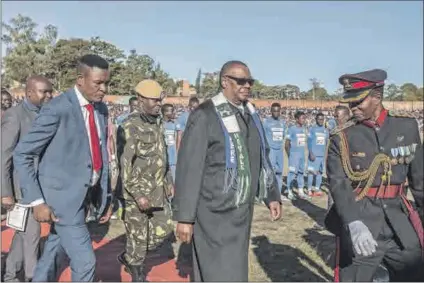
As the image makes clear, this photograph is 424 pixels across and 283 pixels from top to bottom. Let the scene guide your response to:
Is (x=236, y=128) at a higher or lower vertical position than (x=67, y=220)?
higher

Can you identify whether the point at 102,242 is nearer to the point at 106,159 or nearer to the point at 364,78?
the point at 106,159

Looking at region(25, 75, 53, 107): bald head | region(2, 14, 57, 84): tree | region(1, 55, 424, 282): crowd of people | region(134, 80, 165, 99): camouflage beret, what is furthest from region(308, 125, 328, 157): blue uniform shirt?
region(2, 14, 57, 84): tree

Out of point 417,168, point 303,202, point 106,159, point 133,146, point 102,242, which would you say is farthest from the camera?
point 303,202

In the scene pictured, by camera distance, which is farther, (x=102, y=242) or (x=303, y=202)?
(x=303, y=202)

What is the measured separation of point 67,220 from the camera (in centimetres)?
400

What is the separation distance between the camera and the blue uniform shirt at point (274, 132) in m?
11.9

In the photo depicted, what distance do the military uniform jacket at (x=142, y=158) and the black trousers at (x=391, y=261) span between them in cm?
252

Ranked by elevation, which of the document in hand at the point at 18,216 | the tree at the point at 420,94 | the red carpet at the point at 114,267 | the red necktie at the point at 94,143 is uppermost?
the tree at the point at 420,94

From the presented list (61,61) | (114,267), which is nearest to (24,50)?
(61,61)

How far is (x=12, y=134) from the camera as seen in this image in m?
5.00

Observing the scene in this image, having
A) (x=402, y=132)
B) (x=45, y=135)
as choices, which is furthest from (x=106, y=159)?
(x=402, y=132)

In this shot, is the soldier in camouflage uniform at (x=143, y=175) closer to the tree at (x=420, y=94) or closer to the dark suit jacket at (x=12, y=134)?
the dark suit jacket at (x=12, y=134)

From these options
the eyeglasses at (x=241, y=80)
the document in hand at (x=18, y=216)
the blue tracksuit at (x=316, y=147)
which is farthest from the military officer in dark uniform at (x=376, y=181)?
the blue tracksuit at (x=316, y=147)

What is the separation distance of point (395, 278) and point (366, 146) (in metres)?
0.95
